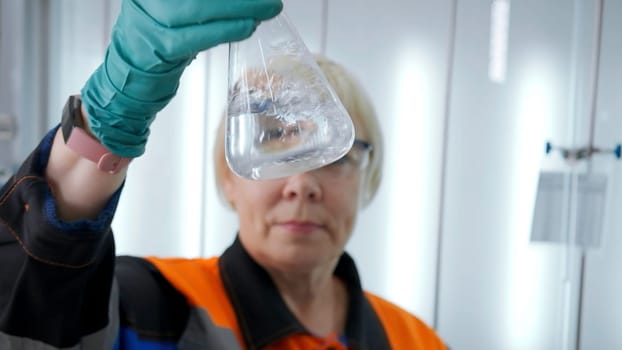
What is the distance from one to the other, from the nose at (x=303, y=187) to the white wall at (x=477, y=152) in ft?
5.20

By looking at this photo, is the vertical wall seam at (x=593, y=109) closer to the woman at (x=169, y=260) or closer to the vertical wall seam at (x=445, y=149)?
the vertical wall seam at (x=445, y=149)

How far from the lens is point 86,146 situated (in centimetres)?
60

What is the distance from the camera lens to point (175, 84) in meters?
0.61

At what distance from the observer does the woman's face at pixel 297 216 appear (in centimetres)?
102

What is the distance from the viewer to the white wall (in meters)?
2.38

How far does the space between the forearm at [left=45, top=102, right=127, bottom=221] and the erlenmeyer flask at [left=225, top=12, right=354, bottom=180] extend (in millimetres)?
136

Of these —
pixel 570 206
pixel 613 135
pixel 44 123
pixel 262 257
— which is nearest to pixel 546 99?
pixel 613 135

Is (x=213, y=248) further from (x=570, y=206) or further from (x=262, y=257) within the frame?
(x=262, y=257)

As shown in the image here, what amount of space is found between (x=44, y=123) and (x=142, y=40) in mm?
2575

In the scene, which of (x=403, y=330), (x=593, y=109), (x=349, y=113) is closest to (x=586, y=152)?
(x=593, y=109)

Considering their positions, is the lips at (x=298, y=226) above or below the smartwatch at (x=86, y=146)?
below

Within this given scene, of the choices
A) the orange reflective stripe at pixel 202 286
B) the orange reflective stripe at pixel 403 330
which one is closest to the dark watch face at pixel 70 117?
the orange reflective stripe at pixel 202 286

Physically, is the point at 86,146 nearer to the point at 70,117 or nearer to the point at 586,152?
the point at 70,117

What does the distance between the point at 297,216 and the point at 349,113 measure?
202mm
